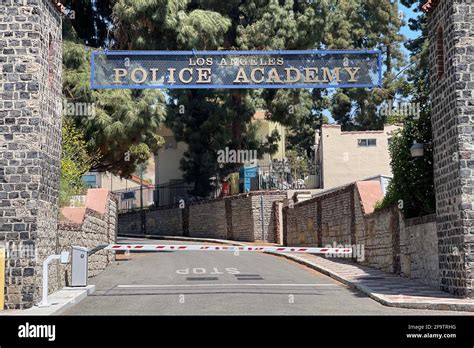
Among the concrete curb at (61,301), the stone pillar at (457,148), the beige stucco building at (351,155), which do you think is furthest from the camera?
the beige stucco building at (351,155)

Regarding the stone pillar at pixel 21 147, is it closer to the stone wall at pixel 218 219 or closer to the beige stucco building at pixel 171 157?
the stone wall at pixel 218 219

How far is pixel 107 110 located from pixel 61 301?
1597cm

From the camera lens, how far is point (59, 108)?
16578 millimetres

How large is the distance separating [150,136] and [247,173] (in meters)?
12.0

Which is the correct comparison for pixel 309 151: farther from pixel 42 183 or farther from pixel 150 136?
pixel 42 183

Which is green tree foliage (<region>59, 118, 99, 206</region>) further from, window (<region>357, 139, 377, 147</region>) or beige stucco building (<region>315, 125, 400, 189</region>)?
window (<region>357, 139, 377, 147</region>)

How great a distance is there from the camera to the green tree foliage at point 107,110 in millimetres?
28359

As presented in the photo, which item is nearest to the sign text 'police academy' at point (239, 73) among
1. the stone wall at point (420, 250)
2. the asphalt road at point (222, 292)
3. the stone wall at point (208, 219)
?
the stone wall at point (420, 250)

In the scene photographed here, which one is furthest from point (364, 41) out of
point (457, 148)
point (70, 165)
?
point (457, 148)

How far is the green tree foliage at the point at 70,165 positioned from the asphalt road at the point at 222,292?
8.88 feet

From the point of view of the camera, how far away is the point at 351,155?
133 ft

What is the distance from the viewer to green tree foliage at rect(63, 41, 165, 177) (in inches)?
1117

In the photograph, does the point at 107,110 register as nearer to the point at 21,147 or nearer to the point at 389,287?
the point at 21,147
